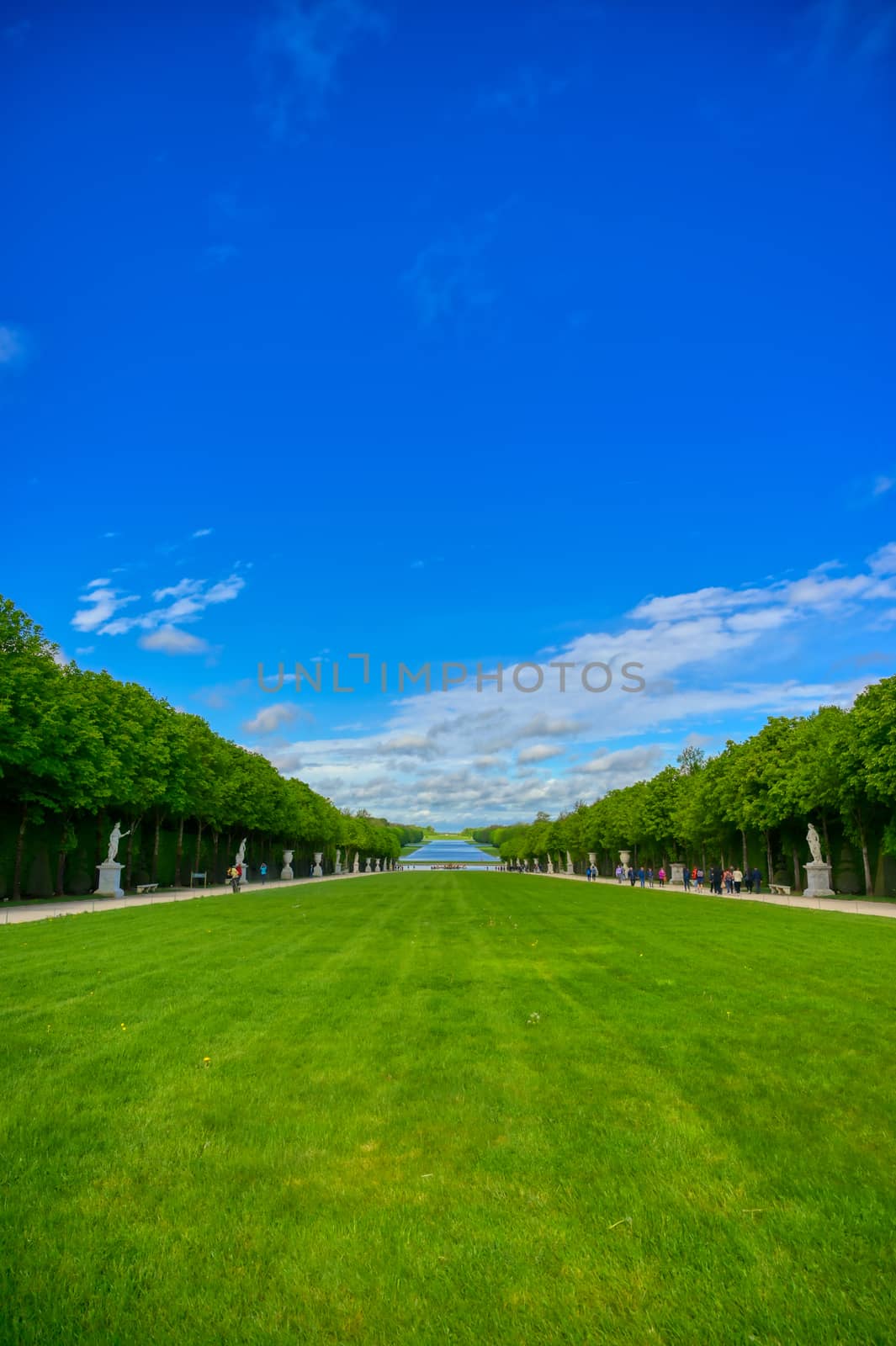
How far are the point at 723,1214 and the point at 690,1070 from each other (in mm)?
3076

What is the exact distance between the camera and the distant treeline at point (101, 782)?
34.6 m

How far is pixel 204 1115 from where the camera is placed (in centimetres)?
655

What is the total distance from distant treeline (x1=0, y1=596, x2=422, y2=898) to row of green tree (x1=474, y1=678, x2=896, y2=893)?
111 ft

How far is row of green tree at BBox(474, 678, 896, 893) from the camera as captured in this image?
37.5 m

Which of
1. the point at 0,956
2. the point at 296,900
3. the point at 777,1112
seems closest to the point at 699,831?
the point at 296,900

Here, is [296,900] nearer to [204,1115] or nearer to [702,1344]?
[204,1115]

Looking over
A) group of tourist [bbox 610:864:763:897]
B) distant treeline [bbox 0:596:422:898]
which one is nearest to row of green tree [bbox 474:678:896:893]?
group of tourist [bbox 610:864:763:897]

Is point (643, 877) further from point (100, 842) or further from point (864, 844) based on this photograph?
point (100, 842)

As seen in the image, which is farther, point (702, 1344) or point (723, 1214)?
point (723, 1214)

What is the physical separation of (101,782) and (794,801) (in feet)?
122

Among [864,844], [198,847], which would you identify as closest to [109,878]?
[198,847]

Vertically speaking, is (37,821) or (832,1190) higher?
(37,821)

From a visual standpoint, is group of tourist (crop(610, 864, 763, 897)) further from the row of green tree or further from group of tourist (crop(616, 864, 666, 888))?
the row of green tree

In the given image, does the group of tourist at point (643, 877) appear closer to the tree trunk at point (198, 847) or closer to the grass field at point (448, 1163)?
the tree trunk at point (198, 847)
